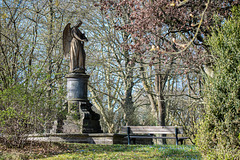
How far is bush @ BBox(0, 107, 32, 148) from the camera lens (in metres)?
8.23

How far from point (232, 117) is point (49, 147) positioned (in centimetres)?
558

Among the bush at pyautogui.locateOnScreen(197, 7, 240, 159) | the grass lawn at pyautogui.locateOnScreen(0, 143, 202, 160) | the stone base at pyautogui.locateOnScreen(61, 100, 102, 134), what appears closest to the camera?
the bush at pyautogui.locateOnScreen(197, 7, 240, 159)

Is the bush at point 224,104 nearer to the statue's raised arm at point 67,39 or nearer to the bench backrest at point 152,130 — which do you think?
the bench backrest at point 152,130

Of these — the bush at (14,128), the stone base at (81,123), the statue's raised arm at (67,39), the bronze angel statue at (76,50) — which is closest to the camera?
the bush at (14,128)

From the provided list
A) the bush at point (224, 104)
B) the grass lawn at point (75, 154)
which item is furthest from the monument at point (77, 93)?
the bush at point (224, 104)

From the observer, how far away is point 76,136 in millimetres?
11609

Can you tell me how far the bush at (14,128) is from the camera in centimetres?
823

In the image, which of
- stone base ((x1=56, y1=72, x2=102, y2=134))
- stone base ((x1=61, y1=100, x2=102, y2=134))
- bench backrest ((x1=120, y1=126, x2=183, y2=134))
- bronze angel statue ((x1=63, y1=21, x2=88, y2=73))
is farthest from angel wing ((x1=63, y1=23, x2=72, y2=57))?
bench backrest ((x1=120, y1=126, x2=183, y2=134))

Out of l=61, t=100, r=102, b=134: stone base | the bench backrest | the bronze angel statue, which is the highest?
the bronze angel statue

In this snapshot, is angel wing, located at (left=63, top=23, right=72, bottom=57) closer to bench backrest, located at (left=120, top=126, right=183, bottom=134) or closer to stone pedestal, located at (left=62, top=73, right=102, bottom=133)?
stone pedestal, located at (left=62, top=73, right=102, bottom=133)

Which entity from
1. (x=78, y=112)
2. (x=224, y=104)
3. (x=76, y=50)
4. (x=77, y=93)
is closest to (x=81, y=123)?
(x=78, y=112)

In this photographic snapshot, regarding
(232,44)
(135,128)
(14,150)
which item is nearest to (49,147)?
(14,150)

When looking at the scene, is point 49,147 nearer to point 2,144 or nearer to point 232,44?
point 2,144

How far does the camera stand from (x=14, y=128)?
8344mm
